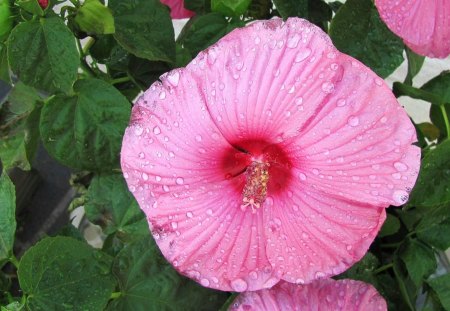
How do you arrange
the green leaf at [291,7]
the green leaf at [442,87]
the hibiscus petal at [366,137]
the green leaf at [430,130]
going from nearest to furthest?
1. the hibiscus petal at [366,137]
2. the green leaf at [291,7]
3. the green leaf at [442,87]
4. the green leaf at [430,130]

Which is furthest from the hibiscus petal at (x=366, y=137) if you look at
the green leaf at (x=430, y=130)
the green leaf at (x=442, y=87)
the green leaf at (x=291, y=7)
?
the green leaf at (x=430, y=130)

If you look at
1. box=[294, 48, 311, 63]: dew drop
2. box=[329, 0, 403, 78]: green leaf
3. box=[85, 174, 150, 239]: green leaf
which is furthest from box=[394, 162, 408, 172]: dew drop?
box=[85, 174, 150, 239]: green leaf

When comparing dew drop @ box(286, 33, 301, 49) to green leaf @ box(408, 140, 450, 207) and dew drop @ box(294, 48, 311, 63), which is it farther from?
green leaf @ box(408, 140, 450, 207)

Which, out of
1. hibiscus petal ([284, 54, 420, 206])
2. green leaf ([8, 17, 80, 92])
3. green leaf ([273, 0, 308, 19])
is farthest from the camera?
green leaf ([273, 0, 308, 19])

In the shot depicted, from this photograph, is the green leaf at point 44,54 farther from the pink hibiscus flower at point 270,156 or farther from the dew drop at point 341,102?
the dew drop at point 341,102

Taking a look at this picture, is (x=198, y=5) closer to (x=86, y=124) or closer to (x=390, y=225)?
(x=86, y=124)

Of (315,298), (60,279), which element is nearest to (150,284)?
(60,279)
